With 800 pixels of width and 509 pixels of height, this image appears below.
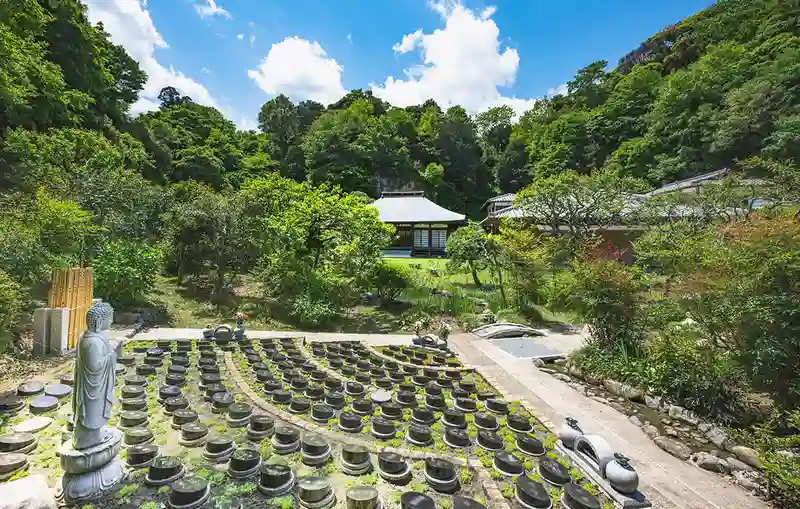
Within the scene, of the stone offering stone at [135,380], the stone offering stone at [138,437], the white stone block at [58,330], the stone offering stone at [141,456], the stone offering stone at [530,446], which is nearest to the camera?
the stone offering stone at [141,456]

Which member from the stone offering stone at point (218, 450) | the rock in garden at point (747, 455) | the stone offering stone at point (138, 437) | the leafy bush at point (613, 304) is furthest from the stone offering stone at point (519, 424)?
the stone offering stone at point (138, 437)

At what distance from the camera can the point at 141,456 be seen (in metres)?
5.22

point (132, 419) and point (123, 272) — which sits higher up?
point (123, 272)

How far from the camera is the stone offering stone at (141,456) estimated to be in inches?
204

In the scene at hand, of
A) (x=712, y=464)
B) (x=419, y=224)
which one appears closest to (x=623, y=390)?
(x=712, y=464)

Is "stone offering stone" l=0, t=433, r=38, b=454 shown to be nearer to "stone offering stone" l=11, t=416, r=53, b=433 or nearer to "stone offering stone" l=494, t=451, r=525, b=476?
"stone offering stone" l=11, t=416, r=53, b=433

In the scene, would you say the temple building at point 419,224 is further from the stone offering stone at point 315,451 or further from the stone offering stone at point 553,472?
the stone offering stone at point 315,451

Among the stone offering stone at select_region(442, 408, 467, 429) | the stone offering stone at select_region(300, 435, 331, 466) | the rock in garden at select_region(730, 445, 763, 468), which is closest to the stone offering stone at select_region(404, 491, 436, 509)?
the stone offering stone at select_region(300, 435, 331, 466)

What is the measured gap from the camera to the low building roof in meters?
28.7

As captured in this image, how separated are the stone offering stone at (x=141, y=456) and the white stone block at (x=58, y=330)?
654 cm

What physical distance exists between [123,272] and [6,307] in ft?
16.5

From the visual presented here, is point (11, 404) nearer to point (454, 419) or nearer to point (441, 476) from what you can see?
point (441, 476)

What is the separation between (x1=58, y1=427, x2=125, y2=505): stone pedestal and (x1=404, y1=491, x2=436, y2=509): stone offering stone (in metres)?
3.50

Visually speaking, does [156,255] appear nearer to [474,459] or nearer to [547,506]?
[474,459]
